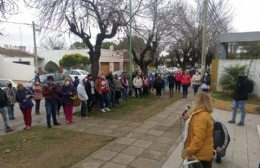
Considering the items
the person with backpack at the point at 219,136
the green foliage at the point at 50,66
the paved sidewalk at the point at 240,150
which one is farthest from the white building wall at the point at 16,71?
the person with backpack at the point at 219,136

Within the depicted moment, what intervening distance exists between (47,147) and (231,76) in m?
10.2

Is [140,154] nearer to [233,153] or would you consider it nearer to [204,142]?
[233,153]

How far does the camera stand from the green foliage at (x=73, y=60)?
32.0 m

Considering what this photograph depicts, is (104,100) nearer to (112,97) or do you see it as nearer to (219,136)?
(112,97)

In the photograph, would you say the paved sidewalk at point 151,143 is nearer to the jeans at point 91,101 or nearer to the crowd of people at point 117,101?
the crowd of people at point 117,101

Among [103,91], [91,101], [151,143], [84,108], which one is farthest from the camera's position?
[103,91]

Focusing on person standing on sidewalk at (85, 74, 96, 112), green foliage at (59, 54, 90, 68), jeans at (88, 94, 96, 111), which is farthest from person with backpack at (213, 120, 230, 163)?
green foliage at (59, 54, 90, 68)

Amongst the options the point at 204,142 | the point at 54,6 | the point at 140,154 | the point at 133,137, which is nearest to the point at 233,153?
the point at 140,154

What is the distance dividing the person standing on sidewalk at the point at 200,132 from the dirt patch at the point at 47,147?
306 cm

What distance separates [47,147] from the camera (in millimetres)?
6754

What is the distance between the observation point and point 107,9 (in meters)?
11.0

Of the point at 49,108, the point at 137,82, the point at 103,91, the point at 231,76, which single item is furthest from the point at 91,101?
the point at 231,76

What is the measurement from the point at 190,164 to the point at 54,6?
29.6 feet

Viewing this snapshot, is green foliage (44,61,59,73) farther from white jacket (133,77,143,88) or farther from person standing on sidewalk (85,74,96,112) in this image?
person standing on sidewalk (85,74,96,112)
